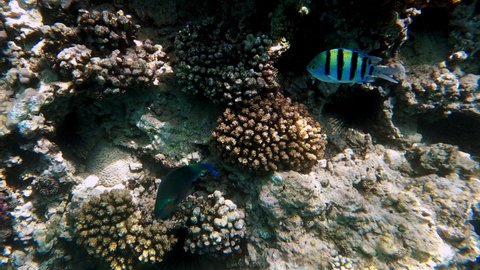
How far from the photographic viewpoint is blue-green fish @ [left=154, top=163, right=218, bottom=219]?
3111mm

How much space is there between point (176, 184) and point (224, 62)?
1.79 metres

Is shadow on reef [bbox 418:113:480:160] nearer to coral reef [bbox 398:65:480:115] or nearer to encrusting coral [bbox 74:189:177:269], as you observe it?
coral reef [bbox 398:65:480:115]

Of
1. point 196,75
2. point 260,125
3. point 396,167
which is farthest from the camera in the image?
point 396,167

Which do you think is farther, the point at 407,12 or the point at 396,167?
the point at 396,167

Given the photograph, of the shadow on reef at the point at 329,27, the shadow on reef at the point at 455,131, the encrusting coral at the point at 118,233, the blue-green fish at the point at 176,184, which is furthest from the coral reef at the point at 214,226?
the shadow on reef at the point at 455,131

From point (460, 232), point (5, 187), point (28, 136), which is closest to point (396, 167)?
point (460, 232)

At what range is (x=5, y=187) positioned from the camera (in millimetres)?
4320

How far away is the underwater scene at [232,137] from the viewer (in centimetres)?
378

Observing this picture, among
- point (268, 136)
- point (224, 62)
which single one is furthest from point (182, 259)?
point (224, 62)

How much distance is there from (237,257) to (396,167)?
9.50 feet

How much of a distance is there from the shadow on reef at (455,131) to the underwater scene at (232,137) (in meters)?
0.68

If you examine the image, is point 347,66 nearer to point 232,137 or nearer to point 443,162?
point 232,137

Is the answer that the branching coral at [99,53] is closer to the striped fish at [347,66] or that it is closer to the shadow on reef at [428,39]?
the striped fish at [347,66]

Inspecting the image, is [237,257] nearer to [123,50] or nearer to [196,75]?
[196,75]
